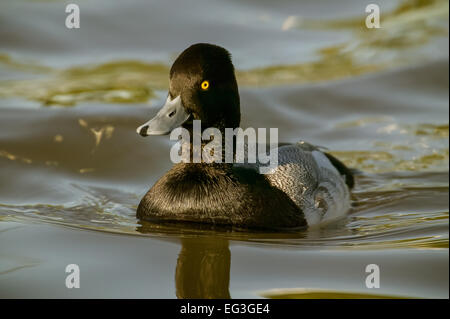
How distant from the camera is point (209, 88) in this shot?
7.24m

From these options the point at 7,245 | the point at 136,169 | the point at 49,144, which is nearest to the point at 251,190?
the point at 7,245

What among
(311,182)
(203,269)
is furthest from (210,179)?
(311,182)

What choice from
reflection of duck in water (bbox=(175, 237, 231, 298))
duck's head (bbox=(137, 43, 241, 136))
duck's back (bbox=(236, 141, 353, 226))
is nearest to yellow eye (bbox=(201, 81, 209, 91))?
duck's head (bbox=(137, 43, 241, 136))

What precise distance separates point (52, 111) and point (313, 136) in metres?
3.72

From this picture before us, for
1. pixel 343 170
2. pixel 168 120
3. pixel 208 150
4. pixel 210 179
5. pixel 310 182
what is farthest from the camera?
pixel 343 170

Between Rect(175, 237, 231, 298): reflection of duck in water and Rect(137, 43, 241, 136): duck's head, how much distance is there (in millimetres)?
1047

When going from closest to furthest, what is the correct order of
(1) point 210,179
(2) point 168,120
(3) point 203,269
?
(3) point 203,269 → (2) point 168,120 → (1) point 210,179

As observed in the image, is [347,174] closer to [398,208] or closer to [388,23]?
[398,208]

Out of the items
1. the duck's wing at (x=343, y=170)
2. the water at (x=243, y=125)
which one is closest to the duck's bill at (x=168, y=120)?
the water at (x=243, y=125)

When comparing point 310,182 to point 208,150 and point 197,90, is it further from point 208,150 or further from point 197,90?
point 197,90

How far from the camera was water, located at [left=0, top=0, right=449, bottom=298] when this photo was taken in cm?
644

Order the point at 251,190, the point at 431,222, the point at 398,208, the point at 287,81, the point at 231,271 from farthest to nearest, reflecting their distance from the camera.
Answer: the point at 287,81, the point at 398,208, the point at 431,222, the point at 251,190, the point at 231,271

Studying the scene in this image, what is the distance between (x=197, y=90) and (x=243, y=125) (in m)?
4.84

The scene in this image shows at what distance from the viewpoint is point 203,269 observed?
643cm
